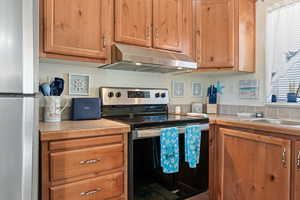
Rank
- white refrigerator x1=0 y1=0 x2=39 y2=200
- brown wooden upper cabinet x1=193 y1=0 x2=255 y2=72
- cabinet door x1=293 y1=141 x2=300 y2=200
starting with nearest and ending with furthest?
white refrigerator x1=0 y1=0 x2=39 y2=200 < cabinet door x1=293 y1=141 x2=300 y2=200 < brown wooden upper cabinet x1=193 y1=0 x2=255 y2=72

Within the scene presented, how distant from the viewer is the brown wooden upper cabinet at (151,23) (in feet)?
5.28

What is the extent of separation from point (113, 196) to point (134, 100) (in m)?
0.92

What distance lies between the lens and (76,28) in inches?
56.7

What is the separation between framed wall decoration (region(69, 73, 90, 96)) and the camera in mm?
1714

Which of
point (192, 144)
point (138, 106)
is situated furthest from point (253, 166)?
point (138, 106)

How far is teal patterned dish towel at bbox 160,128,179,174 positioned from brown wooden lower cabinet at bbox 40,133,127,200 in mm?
295

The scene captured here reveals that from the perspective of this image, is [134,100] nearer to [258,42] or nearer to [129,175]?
[129,175]

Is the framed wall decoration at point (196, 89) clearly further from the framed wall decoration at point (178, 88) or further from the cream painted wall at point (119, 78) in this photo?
the framed wall decoration at point (178, 88)

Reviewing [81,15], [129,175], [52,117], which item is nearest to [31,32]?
[81,15]

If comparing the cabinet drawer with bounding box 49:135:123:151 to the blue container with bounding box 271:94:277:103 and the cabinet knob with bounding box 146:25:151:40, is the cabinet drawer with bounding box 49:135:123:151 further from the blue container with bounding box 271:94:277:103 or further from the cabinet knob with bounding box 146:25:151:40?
the blue container with bounding box 271:94:277:103

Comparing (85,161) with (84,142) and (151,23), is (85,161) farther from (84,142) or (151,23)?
(151,23)

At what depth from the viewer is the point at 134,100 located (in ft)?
6.42

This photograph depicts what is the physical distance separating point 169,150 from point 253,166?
667 mm

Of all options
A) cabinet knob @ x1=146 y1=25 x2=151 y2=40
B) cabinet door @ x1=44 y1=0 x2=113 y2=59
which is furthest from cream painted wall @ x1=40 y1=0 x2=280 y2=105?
cabinet knob @ x1=146 y1=25 x2=151 y2=40
